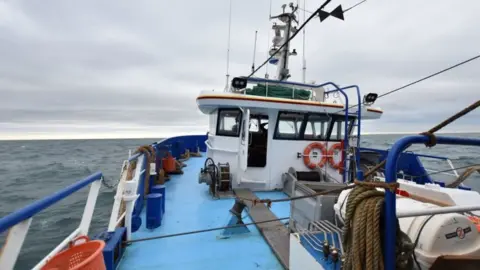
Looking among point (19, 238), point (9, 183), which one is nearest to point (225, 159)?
point (19, 238)

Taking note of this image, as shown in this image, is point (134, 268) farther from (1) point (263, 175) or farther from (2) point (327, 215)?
(1) point (263, 175)

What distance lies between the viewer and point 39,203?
1.74 m

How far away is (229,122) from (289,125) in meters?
1.55

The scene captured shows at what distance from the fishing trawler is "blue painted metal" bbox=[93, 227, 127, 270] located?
2 centimetres

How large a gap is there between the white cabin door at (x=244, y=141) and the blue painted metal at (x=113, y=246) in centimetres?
298

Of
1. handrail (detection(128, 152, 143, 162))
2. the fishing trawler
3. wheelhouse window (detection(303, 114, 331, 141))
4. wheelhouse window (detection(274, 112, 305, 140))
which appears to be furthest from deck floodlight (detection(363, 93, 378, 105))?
handrail (detection(128, 152, 143, 162))

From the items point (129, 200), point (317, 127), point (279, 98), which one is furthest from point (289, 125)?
point (129, 200)

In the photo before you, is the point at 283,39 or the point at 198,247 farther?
the point at 283,39

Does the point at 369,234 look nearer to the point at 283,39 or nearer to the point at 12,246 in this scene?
the point at 12,246

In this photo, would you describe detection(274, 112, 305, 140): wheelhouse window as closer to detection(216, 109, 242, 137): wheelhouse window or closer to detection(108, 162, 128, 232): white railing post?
detection(216, 109, 242, 137): wheelhouse window

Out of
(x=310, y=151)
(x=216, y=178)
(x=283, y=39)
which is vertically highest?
(x=283, y=39)

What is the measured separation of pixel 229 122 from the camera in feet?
22.2

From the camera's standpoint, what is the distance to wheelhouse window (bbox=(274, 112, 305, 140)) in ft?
21.7

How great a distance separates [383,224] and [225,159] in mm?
5360
